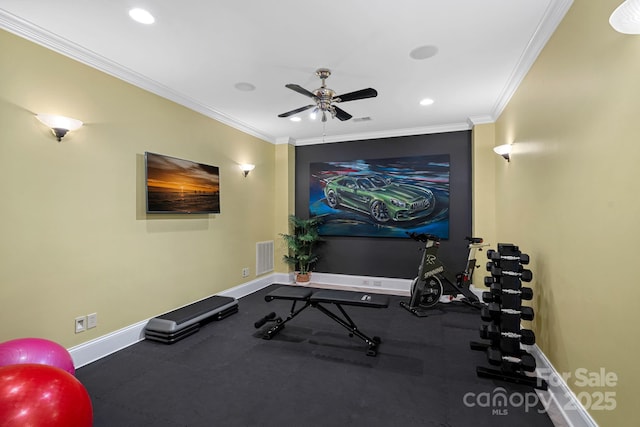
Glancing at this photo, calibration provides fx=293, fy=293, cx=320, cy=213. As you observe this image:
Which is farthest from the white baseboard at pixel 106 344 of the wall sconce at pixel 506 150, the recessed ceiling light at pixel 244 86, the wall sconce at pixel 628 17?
the wall sconce at pixel 506 150

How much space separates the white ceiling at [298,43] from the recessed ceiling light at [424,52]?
56 mm

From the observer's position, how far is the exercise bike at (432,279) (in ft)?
13.7

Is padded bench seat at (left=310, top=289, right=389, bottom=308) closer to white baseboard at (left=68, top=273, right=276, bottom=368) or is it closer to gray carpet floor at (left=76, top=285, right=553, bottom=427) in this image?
gray carpet floor at (left=76, top=285, right=553, bottom=427)

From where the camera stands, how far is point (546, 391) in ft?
7.50

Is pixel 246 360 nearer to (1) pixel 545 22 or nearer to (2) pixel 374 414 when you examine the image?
(2) pixel 374 414

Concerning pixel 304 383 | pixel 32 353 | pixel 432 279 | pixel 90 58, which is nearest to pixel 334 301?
pixel 304 383

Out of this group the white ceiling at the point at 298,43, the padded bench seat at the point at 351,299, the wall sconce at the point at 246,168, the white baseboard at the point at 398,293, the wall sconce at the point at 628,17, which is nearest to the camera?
the wall sconce at the point at 628,17

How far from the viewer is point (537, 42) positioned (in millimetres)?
2531

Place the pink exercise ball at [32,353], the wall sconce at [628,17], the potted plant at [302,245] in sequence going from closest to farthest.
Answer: the wall sconce at [628,17] < the pink exercise ball at [32,353] < the potted plant at [302,245]

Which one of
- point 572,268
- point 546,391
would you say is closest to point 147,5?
point 572,268

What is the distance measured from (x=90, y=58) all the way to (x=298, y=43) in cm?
199

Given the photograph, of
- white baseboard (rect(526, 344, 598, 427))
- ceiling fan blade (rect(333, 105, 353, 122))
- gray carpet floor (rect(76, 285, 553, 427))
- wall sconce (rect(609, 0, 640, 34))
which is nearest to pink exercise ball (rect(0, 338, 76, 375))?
gray carpet floor (rect(76, 285, 553, 427))

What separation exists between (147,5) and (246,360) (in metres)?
3.06

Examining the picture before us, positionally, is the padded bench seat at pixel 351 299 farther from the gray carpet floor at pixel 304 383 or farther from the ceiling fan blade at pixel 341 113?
the ceiling fan blade at pixel 341 113
